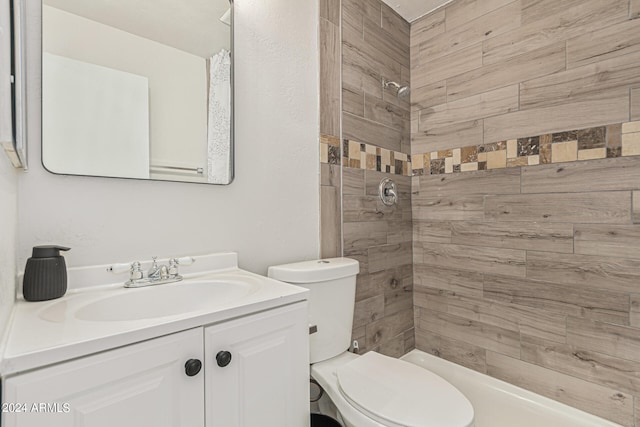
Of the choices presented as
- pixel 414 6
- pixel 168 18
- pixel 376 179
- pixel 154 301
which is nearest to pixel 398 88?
pixel 414 6

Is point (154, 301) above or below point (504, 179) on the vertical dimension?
below

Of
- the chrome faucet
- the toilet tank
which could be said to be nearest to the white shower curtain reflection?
the chrome faucet

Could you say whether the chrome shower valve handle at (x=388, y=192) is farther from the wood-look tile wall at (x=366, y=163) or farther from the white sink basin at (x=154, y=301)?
the white sink basin at (x=154, y=301)

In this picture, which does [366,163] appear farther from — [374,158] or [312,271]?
[312,271]

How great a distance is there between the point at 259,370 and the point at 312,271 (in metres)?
0.48

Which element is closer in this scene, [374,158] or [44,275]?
[44,275]

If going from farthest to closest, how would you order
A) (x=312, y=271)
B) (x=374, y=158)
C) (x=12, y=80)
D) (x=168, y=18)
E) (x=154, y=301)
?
(x=374, y=158) < (x=312, y=271) < (x=168, y=18) < (x=154, y=301) < (x=12, y=80)

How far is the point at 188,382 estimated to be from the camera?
0.68m

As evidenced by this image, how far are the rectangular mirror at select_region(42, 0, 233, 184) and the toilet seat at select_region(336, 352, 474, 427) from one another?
89 cm

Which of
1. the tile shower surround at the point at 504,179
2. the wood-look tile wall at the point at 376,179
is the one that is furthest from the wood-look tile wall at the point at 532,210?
the wood-look tile wall at the point at 376,179

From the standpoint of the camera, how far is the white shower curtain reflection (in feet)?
3.92

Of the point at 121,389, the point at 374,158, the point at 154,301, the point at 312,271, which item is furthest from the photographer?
the point at 374,158

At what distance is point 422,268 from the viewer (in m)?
2.04

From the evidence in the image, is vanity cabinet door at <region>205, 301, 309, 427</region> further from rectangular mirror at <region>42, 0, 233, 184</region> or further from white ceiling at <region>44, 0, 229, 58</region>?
white ceiling at <region>44, 0, 229, 58</region>
